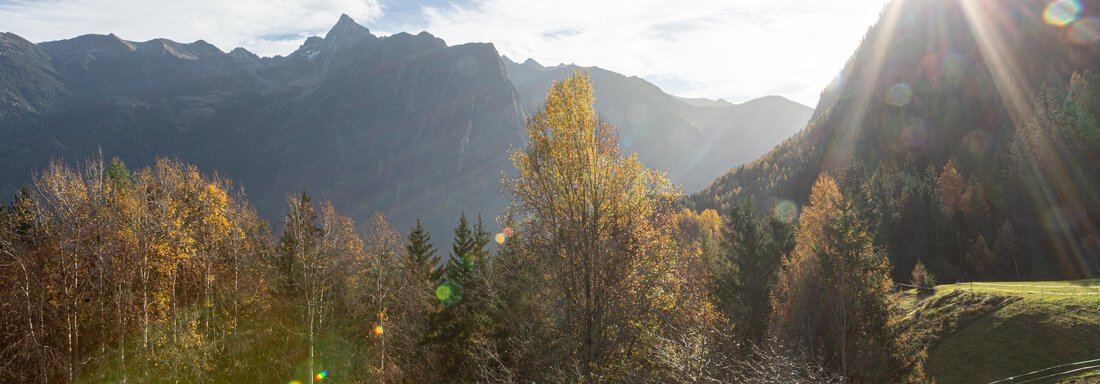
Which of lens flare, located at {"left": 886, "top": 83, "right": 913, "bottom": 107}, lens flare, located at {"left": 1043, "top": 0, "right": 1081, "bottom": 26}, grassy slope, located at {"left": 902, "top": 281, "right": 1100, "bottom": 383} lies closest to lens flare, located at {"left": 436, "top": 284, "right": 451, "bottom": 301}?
grassy slope, located at {"left": 902, "top": 281, "right": 1100, "bottom": 383}

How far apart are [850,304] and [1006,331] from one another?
901 centimetres

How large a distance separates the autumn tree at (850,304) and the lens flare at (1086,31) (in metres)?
143

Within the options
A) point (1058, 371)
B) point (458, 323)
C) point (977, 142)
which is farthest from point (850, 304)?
point (977, 142)

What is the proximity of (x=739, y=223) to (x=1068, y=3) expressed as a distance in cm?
16431

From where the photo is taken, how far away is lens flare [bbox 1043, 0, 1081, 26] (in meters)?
134

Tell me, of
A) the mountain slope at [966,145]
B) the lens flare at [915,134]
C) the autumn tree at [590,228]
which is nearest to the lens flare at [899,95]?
the mountain slope at [966,145]

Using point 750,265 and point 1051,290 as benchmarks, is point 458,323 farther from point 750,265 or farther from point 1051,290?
point 1051,290

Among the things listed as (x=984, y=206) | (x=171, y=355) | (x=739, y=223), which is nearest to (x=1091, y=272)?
(x=984, y=206)

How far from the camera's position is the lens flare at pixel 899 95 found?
14009 cm

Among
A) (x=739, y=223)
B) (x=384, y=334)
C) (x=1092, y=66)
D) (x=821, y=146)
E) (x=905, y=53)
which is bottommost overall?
(x=384, y=334)

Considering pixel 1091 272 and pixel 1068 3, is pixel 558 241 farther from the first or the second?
pixel 1068 3

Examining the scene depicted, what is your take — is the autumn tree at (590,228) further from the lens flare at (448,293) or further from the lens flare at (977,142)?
the lens flare at (977,142)

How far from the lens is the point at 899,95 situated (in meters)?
144

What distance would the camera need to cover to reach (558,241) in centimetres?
1382
